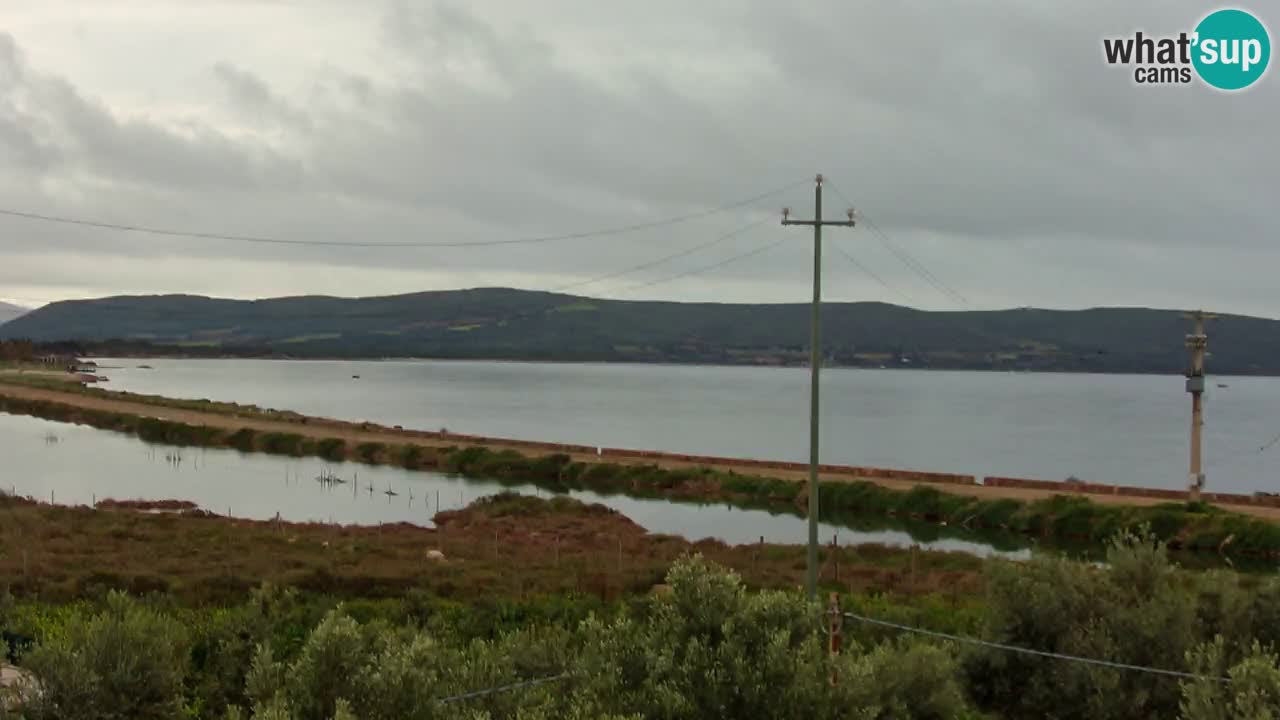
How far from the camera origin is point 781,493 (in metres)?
65.9

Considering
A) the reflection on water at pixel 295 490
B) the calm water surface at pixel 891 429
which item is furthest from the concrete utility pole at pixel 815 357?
the calm water surface at pixel 891 429

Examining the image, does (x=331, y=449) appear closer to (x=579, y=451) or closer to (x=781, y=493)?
(x=579, y=451)

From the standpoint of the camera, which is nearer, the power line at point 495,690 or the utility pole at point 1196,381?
the power line at point 495,690

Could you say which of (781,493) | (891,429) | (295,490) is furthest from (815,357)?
(891,429)

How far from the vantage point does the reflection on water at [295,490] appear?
56.2m

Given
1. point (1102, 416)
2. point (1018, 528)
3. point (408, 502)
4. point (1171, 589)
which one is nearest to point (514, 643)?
point (1171, 589)

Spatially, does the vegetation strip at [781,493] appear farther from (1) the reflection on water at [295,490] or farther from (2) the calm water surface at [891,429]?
(2) the calm water surface at [891,429]

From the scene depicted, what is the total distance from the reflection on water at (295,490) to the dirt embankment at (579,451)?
364 inches

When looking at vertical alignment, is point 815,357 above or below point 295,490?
above

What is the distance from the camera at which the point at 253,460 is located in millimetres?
85000

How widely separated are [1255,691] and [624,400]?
181 metres

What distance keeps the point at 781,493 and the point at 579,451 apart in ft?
78.8

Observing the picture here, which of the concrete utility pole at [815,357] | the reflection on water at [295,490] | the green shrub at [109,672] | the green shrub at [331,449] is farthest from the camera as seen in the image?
the green shrub at [331,449]

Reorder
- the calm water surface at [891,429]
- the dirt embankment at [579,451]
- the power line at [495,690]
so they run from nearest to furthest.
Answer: the power line at [495,690], the dirt embankment at [579,451], the calm water surface at [891,429]
